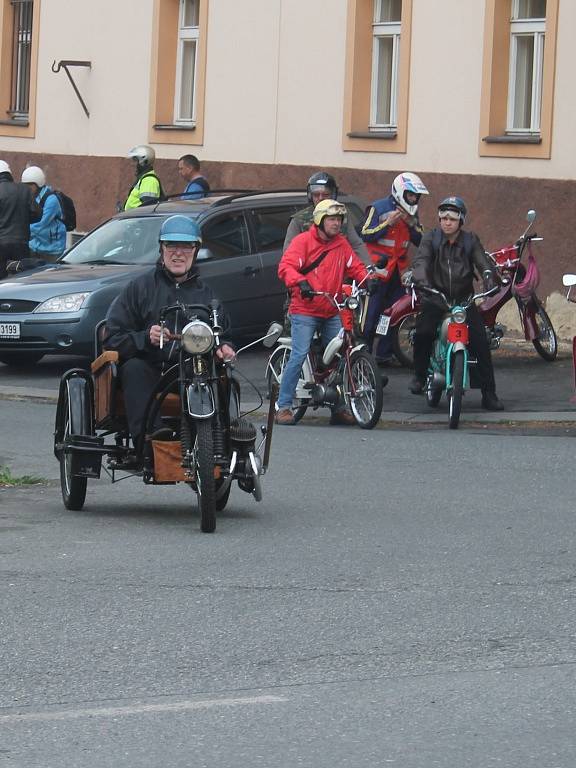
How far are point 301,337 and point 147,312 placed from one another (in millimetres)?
4678

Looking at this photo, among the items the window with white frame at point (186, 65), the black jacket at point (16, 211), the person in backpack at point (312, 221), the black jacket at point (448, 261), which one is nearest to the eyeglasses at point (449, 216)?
the black jacket at point (448, 261)

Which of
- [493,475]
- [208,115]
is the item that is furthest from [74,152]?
[493,475]

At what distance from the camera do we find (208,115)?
2572cm

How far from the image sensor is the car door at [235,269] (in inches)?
754

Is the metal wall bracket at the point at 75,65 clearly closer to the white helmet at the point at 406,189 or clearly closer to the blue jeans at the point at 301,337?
the white helmet at the point at 406,189

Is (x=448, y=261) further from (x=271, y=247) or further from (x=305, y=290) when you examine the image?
(x=271, y=247)

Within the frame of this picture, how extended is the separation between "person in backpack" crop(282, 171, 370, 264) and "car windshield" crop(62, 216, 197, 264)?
11.2 ft

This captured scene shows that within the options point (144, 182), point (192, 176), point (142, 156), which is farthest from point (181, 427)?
point (192, 176)

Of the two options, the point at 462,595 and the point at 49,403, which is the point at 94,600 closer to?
the point at 462,595

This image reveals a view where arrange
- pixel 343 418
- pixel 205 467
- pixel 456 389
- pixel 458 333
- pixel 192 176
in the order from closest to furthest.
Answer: pixel 205 467
pixel 456 389
pixel 458 333
pixel 343 418
pixel 192 176

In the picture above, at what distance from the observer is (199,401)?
9.57m

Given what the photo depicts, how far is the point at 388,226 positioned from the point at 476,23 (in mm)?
5053

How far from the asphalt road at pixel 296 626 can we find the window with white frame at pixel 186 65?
15.6m

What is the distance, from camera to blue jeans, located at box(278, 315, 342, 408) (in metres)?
14.8
